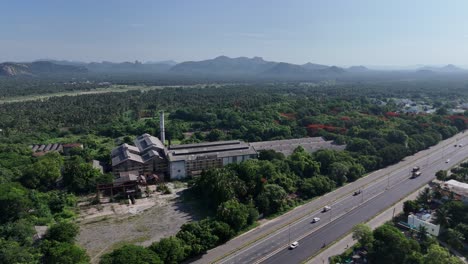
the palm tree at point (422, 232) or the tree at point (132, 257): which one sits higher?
the tree at point (132, 257)

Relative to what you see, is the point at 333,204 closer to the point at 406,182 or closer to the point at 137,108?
the point at 406,182

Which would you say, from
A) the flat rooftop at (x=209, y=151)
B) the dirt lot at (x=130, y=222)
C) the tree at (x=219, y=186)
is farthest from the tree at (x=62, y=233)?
the flat rooftop at (x=209, y=151)

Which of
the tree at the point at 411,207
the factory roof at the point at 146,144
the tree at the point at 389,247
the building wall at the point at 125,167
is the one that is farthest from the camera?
the factory roof at the point at 146,144

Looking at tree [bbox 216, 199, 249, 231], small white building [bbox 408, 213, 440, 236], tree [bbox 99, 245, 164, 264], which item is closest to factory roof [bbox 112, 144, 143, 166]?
tree [bbox 216, 199, 249, 231]

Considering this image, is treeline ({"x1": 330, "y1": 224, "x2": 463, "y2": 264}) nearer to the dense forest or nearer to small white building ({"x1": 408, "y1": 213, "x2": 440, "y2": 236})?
small white building ({"x1": 408, "y1": 213, "x2": 440, "y2": 236})

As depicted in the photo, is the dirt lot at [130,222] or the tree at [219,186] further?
the tree at [219,186]

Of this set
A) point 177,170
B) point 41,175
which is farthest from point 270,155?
point 41,175

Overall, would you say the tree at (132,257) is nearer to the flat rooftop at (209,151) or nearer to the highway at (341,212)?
the highway at (341,212)
